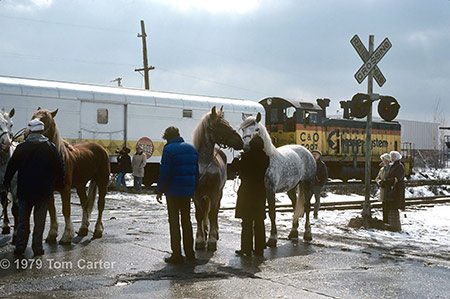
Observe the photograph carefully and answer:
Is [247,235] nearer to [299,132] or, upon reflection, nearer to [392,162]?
[392,162]

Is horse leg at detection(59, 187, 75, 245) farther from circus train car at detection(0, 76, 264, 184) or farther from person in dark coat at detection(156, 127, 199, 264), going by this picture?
circus train car at detection(0, 76, 264, 184)

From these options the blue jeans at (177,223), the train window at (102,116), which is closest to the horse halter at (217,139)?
the blue jeans at (177,223)

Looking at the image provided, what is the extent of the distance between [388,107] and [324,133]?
14.8 m

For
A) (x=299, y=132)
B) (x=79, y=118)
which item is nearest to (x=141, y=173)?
(x=79, y=118)

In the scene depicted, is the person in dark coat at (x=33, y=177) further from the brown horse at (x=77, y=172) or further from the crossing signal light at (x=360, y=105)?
the crossing signal light at (x=360, y=105)

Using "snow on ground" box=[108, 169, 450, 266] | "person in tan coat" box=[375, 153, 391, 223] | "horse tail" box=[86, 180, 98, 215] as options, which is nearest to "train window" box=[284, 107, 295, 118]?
"snow on ground" box=[108, 169, 450, 266]

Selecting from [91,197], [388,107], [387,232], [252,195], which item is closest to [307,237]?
[252,195]

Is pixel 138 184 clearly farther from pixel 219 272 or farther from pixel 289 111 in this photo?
pixel 219 272

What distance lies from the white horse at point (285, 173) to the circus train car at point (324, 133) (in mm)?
15488

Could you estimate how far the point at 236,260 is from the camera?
7.19m

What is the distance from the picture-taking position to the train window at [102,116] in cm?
1923

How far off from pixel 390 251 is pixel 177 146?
406 cm

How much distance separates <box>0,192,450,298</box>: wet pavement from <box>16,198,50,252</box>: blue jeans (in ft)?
0.62

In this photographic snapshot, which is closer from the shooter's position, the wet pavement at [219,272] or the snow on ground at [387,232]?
the wet pavement at [219,272]
